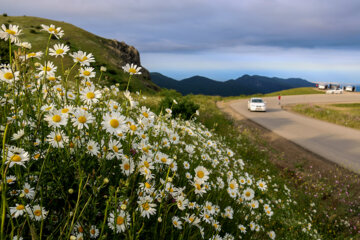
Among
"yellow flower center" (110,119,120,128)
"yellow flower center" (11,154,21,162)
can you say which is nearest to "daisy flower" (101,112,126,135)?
"yellow flower center" (110,119,120,128)

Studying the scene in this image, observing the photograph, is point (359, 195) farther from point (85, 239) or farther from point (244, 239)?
point (85, 239)

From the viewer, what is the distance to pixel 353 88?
69312 millimetres

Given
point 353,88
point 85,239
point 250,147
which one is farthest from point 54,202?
point 353,88

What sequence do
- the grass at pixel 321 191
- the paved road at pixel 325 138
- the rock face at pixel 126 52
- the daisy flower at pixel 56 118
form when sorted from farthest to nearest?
the rock face at pixel 126 52
the paved road at pixel 325 138
the grass at pixel 321 191
the daisy flower at pixel 56 118

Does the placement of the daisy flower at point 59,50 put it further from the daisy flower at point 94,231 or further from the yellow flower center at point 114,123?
the daisy flower at point 94,231

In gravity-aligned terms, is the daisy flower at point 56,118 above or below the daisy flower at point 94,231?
above

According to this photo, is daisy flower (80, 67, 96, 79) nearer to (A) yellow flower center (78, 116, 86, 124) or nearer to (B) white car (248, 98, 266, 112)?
(A) yellow flower center (78, 116, 86, 124)

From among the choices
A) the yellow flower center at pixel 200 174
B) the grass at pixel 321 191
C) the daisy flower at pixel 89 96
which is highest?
the daisy flower at pixel 89 96

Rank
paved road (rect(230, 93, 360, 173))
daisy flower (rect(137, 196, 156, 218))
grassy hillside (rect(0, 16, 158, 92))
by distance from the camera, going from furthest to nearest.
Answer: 1. grassy hillside (rect(0, 16, 158, 92))
2. paved road (rect(230, 93, 360, 173))
3. daisy flower (rect(137, 196, 156, 218))

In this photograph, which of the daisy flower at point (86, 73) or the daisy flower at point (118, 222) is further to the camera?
the daisy flower at point (86, 73)

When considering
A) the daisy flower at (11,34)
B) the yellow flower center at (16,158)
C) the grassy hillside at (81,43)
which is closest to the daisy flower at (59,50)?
the daisy flower at (11,34)

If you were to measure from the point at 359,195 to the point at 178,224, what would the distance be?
847 centimetres

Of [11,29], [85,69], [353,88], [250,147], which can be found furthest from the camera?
[353,88]

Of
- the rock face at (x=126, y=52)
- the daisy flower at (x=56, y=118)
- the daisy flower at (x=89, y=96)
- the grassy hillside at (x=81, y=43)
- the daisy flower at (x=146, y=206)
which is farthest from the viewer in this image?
the rock face at (x=126, y=52)
